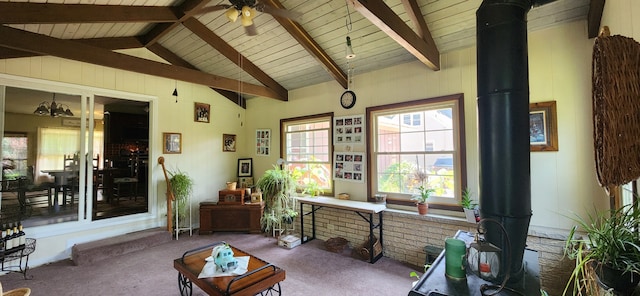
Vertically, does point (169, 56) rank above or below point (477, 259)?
above

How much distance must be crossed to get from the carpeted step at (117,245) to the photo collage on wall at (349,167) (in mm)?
2969

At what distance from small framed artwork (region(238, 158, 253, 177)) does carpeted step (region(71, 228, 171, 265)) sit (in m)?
1.79

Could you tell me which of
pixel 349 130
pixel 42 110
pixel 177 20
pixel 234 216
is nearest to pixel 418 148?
pixel 349 130

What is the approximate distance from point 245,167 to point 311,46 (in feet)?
10.3

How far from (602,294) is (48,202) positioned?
218 inches

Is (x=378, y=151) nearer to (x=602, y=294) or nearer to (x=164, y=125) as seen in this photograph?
(x=602, y=294)

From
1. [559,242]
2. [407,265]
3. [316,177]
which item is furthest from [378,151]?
[559,242]

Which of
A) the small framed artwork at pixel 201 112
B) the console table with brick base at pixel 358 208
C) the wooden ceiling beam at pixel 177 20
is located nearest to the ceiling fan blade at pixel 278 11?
the wooden ceiling beam at pixel 177 20

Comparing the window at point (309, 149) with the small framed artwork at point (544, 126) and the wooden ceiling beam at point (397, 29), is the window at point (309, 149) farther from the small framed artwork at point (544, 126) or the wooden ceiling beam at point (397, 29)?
the small framed artwork at point (544, 126)

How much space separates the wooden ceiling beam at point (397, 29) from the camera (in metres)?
2.30

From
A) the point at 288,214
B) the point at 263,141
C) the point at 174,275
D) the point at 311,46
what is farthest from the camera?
the point at 263,141

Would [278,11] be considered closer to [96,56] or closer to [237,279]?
[237,279]

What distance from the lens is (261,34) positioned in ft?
12.0

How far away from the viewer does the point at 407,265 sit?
336 centimetres
